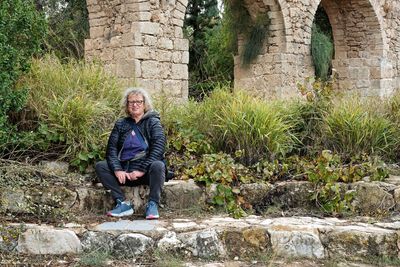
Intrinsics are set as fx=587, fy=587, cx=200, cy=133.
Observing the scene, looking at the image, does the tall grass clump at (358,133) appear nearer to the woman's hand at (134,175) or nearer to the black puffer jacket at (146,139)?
the black puffer jacket at (146,139)

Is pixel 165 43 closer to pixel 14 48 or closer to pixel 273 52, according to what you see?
pixel 273 52

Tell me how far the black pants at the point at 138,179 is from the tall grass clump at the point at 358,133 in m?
2.15

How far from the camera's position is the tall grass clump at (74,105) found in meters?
5.30

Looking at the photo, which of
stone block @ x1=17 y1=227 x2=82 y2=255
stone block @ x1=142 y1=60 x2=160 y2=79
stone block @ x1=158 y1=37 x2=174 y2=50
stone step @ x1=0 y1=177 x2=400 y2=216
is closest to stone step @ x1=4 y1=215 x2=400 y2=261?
stone block @ x1=17 y1=227 x2=82 y2=255

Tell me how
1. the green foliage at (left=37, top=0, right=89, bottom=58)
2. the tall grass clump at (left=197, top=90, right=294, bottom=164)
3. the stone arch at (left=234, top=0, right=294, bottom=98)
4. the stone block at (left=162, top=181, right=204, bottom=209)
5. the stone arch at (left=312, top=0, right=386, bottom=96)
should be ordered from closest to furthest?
1. the stone block at (left=162, top=181, right=204, bottom=209)
2. the tall grass clump at (left=197, top=90, right=294, bottom=164)
3. the stone arch at (left=234, top=0, right=294, bottom=98)
4. the green foliage at (left=37, top=0, right=89, bottom=58)
5. the stone arch at (left=312, top=0, right=386, bottom=96)

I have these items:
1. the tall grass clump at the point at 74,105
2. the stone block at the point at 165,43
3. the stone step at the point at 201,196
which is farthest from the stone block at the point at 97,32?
the stone step at the point at 201,196

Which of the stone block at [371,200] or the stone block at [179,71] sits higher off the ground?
the stone block at [179,71]

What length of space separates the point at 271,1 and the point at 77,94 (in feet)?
20.0

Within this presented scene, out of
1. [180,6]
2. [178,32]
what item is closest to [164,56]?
[178,32]

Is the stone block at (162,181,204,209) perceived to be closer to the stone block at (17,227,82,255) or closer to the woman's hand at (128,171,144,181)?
the woman's hand at (128,171,144,181)

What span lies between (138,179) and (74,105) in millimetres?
1051

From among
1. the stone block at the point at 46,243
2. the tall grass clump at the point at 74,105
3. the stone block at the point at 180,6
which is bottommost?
the stone block at the point at 46,243

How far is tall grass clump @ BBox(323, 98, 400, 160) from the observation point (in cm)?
597

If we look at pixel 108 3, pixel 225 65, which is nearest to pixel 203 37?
pixel 225 65
